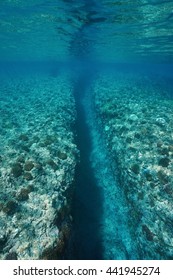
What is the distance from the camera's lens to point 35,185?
1023 cm

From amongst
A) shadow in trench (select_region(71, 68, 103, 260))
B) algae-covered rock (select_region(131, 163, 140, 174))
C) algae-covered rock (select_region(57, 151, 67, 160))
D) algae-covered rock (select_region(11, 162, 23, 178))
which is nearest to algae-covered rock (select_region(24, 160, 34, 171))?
algae-covered rock (select_region(11, 162, 23, 178))

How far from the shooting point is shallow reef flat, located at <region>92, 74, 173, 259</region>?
31.6ft

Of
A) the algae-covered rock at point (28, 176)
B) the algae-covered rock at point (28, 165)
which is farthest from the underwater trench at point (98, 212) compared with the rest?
the algae-covered rock at point (28, 165)

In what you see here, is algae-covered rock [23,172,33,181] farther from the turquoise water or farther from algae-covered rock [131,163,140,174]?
algae-covered rock [131,163,140,174]

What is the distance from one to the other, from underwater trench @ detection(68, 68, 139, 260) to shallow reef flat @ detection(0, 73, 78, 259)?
1.70m

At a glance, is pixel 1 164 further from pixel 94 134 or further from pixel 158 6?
pixel 158 6

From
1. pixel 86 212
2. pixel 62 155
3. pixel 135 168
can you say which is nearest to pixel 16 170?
pixel 62 155

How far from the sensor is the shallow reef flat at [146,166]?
31.6 ft

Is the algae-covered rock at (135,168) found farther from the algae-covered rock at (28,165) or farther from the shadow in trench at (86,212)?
the algae-covered rock at (28,165)

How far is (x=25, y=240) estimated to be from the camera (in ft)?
25.6

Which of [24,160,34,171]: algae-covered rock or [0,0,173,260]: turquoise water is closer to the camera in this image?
[0,0,173,260]: turquoise water
